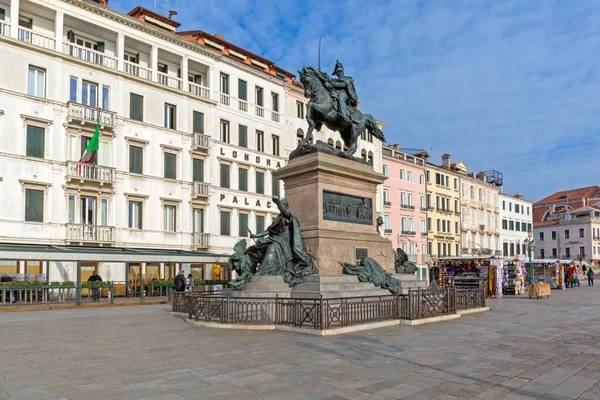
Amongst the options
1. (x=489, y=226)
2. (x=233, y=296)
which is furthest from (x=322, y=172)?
(x=489, y=226)

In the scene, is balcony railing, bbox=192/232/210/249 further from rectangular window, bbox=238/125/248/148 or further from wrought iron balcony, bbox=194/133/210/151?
rectangular window, bbox=238/125/248/148

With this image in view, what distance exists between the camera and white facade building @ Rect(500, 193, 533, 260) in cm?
7819

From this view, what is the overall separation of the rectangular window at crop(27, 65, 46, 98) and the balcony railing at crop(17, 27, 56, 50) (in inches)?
58.0

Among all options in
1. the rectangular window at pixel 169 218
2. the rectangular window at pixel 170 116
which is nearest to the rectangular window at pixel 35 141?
the rectangular window at pixel 170 116

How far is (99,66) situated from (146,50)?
4.72m

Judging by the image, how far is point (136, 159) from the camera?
3462cm

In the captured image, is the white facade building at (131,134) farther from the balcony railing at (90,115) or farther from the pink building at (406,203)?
the pink building at (406,203)

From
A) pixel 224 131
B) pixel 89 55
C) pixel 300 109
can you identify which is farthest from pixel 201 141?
pixel 300 109

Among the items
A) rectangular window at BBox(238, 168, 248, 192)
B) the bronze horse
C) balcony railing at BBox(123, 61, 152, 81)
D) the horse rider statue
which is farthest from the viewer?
rectangular window at BBox(238, 168, 248, 192)

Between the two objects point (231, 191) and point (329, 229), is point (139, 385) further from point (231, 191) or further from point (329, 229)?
point (231, 191)

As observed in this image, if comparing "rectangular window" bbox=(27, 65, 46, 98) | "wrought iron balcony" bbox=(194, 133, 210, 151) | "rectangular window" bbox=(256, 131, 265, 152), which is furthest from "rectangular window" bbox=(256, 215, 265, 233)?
"rectangular window" bbox=(27, 65, 46, 98)

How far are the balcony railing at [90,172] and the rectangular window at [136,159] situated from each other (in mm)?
1813

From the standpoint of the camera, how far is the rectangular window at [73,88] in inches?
1251

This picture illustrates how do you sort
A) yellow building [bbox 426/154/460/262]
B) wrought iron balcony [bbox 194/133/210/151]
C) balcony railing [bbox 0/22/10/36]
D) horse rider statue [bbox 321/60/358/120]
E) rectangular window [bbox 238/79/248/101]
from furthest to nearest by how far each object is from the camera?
yellow building [bbox 426/154/460/262] → rectangular window [bbox 238/79/248/101] → wrought iron balcony [bbox 194/133/210/151] → balcony railing [bbox 0/22/10/36] → horse rider statue [bbox 321/60/358/120]
